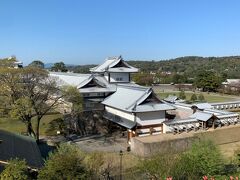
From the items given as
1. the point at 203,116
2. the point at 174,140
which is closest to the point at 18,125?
the point at 174,140

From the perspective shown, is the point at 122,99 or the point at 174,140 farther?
the point at 122,99

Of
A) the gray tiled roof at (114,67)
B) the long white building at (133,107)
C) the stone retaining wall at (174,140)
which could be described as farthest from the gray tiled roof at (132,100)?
the gray tiled roof at (114,67)

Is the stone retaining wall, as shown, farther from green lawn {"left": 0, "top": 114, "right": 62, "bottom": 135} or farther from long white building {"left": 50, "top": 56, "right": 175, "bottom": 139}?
green lawn {"left": 0, "top": 114, "right": 62, "bottom": 135}

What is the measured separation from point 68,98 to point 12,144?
9.53 metres

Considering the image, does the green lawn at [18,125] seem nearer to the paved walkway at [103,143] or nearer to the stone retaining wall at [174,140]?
the paved walkway at [103,143]

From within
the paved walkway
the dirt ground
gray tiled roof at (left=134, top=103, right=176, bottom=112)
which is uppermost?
gray tiled roof at (left=134, top=103, right=176, bottom=112)

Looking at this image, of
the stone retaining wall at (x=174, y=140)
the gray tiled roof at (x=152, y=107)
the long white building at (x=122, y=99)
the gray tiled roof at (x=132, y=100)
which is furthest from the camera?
the long white building at (x=122, y=99)

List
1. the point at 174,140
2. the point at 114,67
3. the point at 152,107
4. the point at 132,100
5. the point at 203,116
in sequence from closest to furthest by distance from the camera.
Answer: the point at 174,140 < the point at 152,107 < the point at 132,100 < the point at 203,116 < the point at 114,67

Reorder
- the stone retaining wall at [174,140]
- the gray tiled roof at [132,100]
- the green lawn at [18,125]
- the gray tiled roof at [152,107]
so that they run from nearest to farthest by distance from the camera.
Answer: the stone retaining wall at [174,140]
the gray tiled roof at [152,107]
the gray tiled roof at [132,100]
the green lawn at [18,125]

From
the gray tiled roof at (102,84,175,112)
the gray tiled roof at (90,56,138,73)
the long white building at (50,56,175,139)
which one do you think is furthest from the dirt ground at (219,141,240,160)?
the gray tiled roof at (90,56,138,73)

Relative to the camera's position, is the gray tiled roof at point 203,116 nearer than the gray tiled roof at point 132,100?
No

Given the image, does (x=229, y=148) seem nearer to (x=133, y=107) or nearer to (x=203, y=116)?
(x=203, y=116)

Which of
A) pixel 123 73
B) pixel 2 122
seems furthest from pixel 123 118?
pixel 2 122

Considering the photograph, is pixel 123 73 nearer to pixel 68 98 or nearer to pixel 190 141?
pixel 68 98
